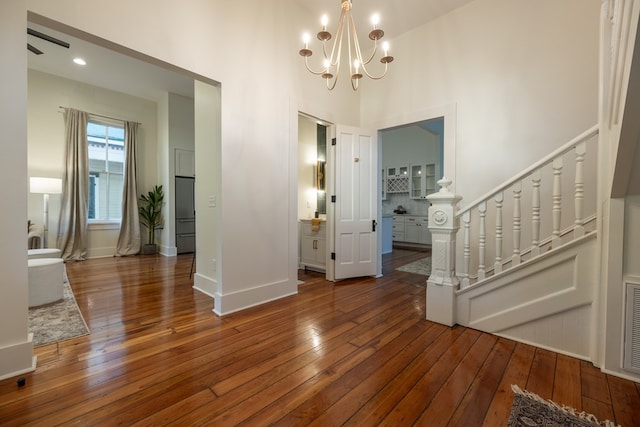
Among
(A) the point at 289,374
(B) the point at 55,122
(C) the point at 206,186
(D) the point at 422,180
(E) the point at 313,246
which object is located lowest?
(A) the point at 289,374

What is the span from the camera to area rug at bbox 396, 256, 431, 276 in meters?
4.47

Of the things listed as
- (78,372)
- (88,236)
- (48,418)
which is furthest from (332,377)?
(88,236)

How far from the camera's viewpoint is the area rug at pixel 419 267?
→ 14.7 feet

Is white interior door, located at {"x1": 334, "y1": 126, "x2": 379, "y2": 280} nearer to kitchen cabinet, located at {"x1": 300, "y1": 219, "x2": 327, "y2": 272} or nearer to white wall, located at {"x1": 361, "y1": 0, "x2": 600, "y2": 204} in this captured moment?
kitchen cabinet, located at {"x1": 300, "y1": 219, "x2": 327, "y2": 272}

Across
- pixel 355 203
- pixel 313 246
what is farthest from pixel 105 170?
pixel 355 203

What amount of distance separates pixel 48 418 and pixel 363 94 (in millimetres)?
4666

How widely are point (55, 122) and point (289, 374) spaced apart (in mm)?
6493

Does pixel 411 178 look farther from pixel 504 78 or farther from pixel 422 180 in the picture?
pixel 504 78

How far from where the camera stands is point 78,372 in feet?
5.54

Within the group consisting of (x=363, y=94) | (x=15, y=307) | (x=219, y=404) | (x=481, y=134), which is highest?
(x=363, y=94)

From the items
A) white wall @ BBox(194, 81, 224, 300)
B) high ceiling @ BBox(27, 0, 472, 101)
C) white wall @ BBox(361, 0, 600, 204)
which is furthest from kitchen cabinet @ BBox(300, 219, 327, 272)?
high ceiling @ BBox(27, 0, 472, 101)

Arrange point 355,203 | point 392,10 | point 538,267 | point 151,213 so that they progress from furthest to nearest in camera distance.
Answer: point 151,213
point 355,203
point 392,10
point 538,267

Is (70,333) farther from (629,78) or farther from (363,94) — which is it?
(363,94)

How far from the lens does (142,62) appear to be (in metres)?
4.67
